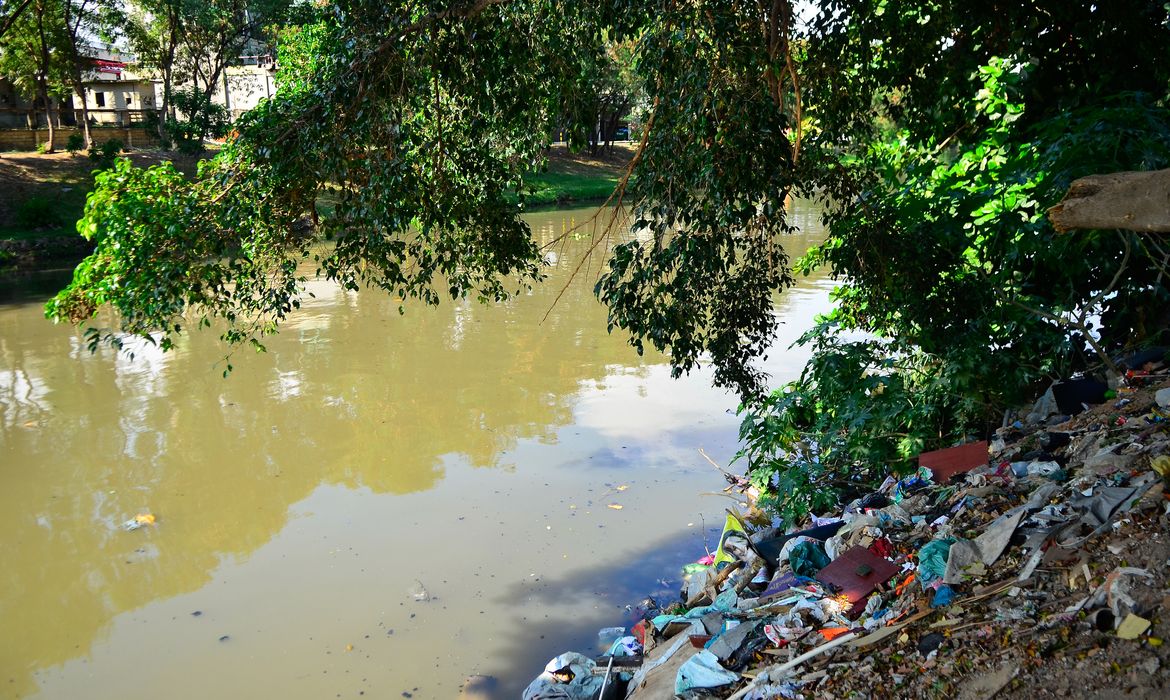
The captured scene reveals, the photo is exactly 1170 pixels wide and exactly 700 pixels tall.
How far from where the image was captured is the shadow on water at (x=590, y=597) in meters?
5.25

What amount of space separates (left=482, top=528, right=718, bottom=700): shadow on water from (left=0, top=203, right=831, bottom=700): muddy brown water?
18 millimetres

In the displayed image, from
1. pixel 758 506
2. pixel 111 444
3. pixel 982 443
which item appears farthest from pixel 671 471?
pixel 111 444

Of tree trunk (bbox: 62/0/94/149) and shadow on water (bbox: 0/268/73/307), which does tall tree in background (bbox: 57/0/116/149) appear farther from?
shadow on water (bbox: 0/268/73/307)

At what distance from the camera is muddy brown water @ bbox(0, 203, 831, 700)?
5457mm

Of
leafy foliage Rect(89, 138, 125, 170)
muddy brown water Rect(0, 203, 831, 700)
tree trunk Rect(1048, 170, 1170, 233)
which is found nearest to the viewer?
tree trunk Rect(1048, 170, 1170, 233)

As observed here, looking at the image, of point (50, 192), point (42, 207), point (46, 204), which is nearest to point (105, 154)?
point (50, 192)

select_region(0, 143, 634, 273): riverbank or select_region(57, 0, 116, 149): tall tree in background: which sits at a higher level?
select_region(57, 0, 116, 149): tall tree in background

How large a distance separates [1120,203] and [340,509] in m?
6.11

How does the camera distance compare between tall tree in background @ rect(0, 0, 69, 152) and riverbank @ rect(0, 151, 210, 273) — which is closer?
riverbank @ rect(0, 151, 210, 273)

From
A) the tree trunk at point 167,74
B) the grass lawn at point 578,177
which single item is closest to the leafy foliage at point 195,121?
the tree trunk at point 167,74

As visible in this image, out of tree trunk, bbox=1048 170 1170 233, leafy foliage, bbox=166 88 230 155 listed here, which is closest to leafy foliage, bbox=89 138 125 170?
leafy foliage, bbox=166 88 230 155

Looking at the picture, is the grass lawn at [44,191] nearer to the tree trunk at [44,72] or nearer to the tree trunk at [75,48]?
the tree trunk at [44,72]

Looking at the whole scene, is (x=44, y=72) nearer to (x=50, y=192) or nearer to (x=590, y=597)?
(x=50, y=192)

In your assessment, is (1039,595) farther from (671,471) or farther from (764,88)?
(671,471)
